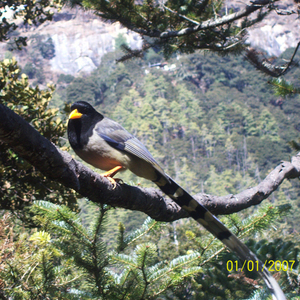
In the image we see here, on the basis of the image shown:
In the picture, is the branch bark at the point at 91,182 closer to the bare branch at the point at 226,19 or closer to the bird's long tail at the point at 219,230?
the bird's long tail at the point at 219,230

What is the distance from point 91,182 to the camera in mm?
1502

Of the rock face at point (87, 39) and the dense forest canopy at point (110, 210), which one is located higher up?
the rock face at point (87, 39)

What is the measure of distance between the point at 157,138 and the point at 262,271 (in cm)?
4683

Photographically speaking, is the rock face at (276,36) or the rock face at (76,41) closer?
Answer: the rock face at (276,36)

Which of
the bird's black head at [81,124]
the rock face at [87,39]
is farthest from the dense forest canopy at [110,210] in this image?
the rock face at [87,39]

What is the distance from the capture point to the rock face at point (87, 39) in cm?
7019

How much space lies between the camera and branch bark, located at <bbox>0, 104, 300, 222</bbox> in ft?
3.61

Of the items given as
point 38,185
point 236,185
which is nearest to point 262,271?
point 38,185

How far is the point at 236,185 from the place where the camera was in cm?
3869

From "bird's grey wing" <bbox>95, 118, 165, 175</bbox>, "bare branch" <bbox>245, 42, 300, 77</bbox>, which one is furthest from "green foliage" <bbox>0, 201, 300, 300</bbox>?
"bare branch" <bbox>245, 42, 300, 77</bbox>

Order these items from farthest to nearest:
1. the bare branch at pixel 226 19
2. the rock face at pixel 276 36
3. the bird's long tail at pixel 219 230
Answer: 1. the rock face at pixel 276 36
2. the bare branch at pixel 226 19
3. the bird's long tail at pixel 219 230

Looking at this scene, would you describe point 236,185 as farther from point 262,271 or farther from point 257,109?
point 262,271

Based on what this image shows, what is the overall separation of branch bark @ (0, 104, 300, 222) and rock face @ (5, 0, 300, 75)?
235 feet
